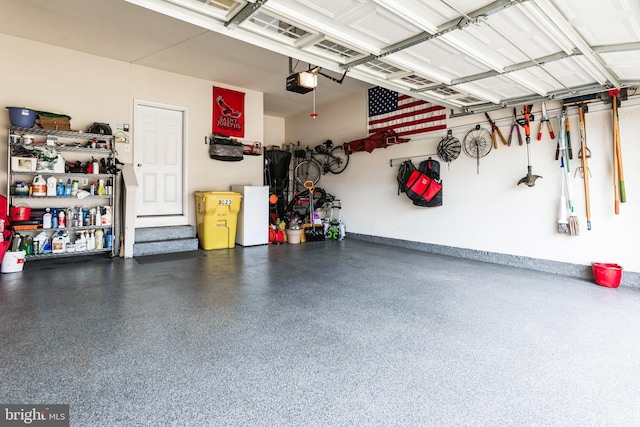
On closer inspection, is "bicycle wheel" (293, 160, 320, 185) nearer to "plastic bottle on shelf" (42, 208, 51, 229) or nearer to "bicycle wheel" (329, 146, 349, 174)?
"bicycle wheel" (329, 146, 349, 174)

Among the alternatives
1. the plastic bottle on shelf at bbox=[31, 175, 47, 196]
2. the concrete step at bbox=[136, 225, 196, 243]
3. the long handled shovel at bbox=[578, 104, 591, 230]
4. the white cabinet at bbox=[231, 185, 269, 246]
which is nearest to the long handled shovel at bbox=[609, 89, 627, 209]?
the long handled shovel at bbox=[578, 104, 591, 230]

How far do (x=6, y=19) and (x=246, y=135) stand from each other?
391 centimetres

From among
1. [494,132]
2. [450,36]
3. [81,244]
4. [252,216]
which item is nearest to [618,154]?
[494,132]

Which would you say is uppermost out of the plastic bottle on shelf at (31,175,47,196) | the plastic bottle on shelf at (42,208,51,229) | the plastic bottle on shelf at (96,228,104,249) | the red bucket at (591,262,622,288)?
the plastic bottle on shelf at (31,175,47,196)

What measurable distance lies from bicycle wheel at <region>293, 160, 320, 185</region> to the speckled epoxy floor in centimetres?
484

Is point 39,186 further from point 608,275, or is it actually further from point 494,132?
point 608,275

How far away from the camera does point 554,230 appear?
14.9 feet

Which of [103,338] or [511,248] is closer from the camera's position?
[103,338]

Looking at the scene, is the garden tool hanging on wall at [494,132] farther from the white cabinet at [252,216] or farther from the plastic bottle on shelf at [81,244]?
the plastic bottle on shelf at [81,244]

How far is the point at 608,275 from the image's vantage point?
12.7 ft

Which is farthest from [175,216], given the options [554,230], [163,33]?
[554,230]

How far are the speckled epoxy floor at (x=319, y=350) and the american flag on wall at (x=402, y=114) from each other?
3.15 m

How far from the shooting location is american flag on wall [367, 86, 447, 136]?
5910 mm

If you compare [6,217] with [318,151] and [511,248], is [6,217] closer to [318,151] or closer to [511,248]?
[318,151]
